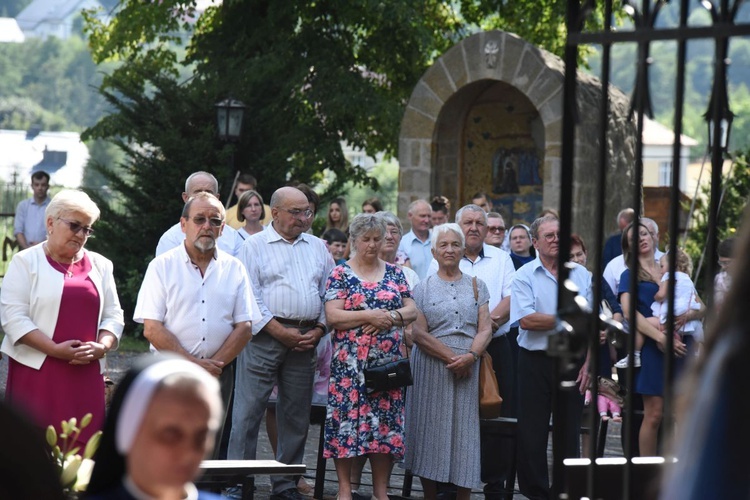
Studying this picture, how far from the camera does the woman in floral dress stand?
8.31 m

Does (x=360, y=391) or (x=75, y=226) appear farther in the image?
(x=360, y=391)

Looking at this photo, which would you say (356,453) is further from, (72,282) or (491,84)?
(491,84)

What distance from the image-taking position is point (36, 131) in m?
73.4

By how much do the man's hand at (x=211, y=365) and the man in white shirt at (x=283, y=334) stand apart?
36.7 inches

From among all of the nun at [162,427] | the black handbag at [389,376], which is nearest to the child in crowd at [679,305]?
the black handbag at [389,376]

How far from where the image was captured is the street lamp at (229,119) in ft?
57.5

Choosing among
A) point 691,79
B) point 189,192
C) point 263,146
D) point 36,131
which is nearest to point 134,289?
point 263,146

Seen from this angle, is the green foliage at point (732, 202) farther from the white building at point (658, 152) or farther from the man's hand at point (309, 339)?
the white building at point (658, 152)

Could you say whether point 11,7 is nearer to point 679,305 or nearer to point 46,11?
point 46,11

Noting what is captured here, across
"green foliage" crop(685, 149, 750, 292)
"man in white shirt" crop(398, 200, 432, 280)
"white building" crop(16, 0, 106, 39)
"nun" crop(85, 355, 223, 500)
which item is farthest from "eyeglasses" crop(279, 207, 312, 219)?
"white building" crop(16, 0, 106, 39)

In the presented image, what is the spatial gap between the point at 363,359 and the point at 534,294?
125 cm

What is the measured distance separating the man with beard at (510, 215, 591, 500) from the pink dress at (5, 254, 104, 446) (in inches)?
112

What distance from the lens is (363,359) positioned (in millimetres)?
8359

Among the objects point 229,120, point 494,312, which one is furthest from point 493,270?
point 229,120
